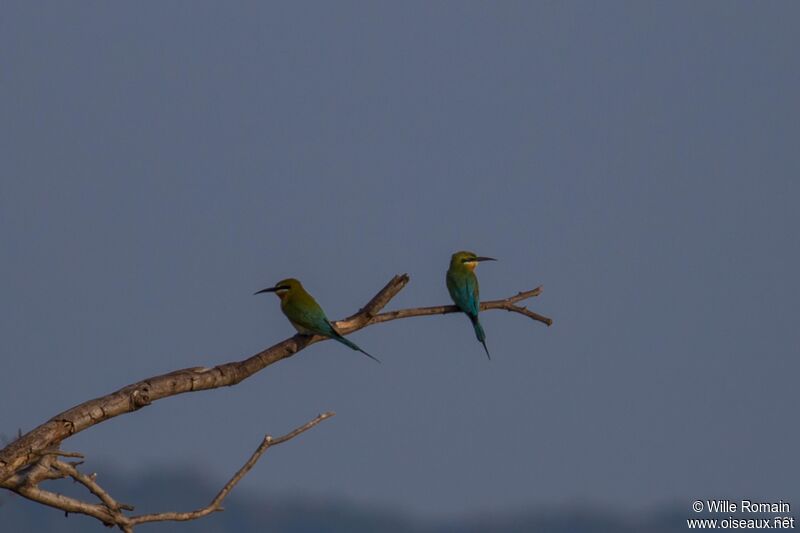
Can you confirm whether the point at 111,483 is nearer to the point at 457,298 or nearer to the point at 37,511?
the point at 37,511

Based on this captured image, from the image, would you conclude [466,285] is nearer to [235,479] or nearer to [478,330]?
[478,330]

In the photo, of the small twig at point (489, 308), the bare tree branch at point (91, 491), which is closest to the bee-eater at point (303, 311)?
the small twig at point (489, 308)

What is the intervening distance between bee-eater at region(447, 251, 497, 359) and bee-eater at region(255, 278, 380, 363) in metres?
1.10

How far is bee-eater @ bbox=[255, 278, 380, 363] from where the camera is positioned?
29.4 feet

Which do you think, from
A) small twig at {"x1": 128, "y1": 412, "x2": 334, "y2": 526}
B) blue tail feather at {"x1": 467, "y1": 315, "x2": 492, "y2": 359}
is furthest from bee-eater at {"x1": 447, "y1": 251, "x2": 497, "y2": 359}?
small twig at {"x1": 128, "y1": 412, "x2": 334, "y2": 526}

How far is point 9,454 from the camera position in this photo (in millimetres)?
6898

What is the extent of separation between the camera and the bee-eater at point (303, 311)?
8957mm

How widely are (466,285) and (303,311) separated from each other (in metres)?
2.07

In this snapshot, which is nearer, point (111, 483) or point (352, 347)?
point (352, 347)

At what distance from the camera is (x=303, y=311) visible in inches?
386

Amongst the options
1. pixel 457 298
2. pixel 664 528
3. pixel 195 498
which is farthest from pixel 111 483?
pixel 457 298

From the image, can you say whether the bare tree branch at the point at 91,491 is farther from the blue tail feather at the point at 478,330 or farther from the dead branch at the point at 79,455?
the blue tail feather at the point at 478,330

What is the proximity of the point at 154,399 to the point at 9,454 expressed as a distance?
732 millimetres

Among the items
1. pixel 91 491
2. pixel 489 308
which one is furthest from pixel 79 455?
pixel 489 308
